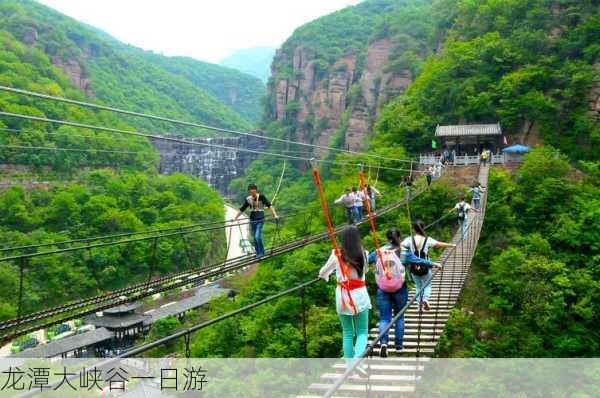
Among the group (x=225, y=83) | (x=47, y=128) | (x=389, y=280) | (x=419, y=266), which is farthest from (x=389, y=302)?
(x=225, y=83)

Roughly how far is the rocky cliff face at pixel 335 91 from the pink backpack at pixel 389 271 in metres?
39.7

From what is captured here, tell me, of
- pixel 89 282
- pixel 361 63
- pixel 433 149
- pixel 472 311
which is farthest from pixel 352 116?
pixel 472 311

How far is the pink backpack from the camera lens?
409 centimetres

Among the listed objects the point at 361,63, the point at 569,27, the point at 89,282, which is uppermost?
the point at 361,63

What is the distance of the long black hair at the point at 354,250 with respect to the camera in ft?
10.8

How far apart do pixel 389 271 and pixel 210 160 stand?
224ft

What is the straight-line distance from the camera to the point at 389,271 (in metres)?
4.13

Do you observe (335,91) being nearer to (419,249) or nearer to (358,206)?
(358,206)

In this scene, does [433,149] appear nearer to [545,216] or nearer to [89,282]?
[545,216]

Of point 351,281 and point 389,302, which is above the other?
point 351,281

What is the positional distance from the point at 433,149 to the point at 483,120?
2282mm

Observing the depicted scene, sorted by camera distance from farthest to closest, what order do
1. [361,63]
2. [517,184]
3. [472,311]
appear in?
[361,63], [517,184], [472,311]

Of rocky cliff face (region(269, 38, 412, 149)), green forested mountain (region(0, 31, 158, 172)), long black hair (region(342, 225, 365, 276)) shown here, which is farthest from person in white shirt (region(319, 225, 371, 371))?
rocky cliff face (region(269, 38, 412, 149))

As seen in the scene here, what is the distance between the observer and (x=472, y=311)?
38.0ft
